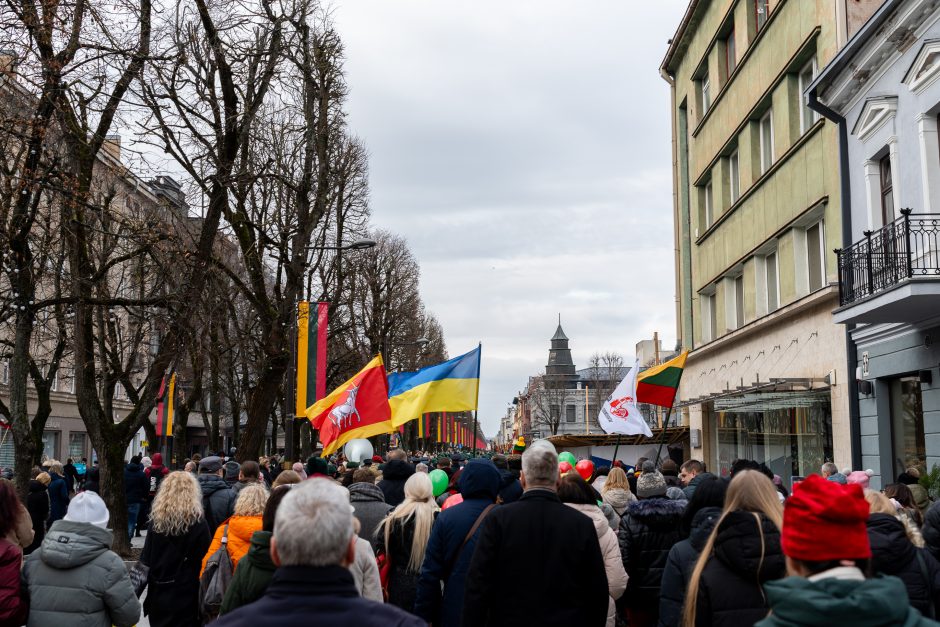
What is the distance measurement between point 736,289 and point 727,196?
2629 millimetres

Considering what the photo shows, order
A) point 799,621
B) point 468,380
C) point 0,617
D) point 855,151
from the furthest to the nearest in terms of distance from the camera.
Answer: point 855,151
point 468,380
point 0,617
point 799,621

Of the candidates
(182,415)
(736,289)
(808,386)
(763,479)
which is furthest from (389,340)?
(763,479)

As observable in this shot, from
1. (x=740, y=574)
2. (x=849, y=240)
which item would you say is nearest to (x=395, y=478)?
(x=740, y=574)

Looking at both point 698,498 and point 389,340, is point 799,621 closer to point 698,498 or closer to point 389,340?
point 698,498

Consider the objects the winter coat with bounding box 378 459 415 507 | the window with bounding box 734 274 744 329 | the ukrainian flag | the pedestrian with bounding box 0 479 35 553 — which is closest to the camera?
the pedestrian with bounding box 0 479 35 553

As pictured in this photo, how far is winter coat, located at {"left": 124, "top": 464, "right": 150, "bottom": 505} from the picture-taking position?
21.0 metres

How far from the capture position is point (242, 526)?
7004 millimetres

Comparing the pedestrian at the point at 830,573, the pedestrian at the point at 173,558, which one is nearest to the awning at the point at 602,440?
the pedestrian at the point at 173,558

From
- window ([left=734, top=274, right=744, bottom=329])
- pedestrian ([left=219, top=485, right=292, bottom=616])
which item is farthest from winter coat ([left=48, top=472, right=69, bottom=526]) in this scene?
window ([left=734, top=274, right=744, bottom=329])

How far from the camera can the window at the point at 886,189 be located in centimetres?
1723

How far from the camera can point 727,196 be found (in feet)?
91.8

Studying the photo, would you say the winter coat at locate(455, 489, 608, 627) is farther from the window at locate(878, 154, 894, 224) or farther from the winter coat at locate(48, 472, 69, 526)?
the window at locate(878, 154, 894, 224)

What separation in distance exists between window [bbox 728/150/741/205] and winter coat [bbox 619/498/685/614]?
21.3m

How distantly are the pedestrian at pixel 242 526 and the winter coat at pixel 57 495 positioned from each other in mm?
10180
